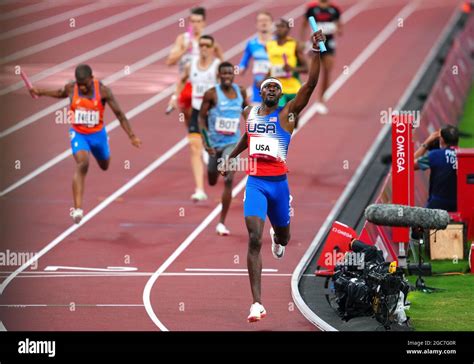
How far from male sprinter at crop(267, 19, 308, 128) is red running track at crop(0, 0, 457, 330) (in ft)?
4.97

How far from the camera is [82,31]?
3738 centimetres

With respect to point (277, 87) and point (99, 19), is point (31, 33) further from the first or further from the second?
point (277, 87)

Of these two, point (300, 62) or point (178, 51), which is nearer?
point (178, 51)

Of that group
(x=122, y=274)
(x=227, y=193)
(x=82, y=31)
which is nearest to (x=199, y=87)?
(x=227, y=193)

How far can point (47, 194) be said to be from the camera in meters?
23.2

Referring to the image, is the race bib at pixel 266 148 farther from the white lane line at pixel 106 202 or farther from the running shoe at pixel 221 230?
the running shoe at pixel 221 230

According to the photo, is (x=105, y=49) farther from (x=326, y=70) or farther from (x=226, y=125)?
(x=226, y=125)

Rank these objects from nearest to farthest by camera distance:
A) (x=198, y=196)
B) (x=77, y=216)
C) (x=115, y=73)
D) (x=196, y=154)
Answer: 1. (x=77, y=216)
2. (x=196, y=154)
3. (x=198, y=196)
4. (x=115, y=73)

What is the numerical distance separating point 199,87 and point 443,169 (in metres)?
4.39

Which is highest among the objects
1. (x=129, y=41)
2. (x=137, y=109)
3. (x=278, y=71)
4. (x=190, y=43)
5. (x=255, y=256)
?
(x=129, y=41)

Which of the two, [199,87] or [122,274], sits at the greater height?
[199,87]

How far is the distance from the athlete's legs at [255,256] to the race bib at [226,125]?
15.8 ft

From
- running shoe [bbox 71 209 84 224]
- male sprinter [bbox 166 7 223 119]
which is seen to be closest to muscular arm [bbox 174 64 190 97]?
male sprinter [bbox 166 7 223 119]

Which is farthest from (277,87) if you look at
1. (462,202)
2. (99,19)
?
(99,19)
